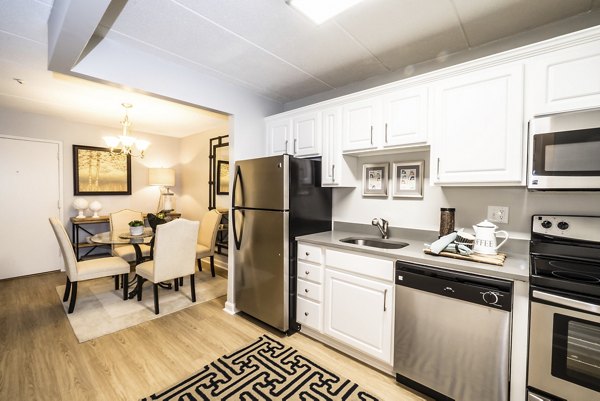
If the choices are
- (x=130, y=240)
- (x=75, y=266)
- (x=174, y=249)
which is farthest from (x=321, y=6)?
(x=75, y=266)

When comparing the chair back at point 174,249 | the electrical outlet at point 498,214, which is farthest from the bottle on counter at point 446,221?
the chair back at point 174,249

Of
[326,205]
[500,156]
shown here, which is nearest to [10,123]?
[326,205]

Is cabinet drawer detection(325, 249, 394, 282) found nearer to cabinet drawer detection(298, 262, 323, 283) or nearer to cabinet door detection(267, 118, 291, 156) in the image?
cabinet drawer detection(298, 262, 323, 283)

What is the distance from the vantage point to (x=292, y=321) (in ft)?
8.05

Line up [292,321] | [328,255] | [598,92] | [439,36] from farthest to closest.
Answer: [292,321], [328,255], [439,36], [598,92]

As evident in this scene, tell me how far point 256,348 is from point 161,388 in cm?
73

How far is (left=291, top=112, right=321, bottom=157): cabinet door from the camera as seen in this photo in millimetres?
2551

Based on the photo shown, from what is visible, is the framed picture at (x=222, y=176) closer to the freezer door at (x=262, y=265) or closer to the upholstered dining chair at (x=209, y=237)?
the upholstered dining chair at (x=209, y=237)

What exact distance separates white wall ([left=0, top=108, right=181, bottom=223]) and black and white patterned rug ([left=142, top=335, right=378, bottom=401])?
3.97 meters

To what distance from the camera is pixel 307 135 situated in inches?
103

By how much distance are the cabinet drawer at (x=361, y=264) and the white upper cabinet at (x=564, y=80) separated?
128cm

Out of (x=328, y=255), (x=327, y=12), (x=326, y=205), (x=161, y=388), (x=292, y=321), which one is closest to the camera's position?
(x=327, y=12)

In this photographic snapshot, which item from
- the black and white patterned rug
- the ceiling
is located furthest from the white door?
Answer: the black and white patterned rug

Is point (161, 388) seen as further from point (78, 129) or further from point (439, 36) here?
point (78, 129)
